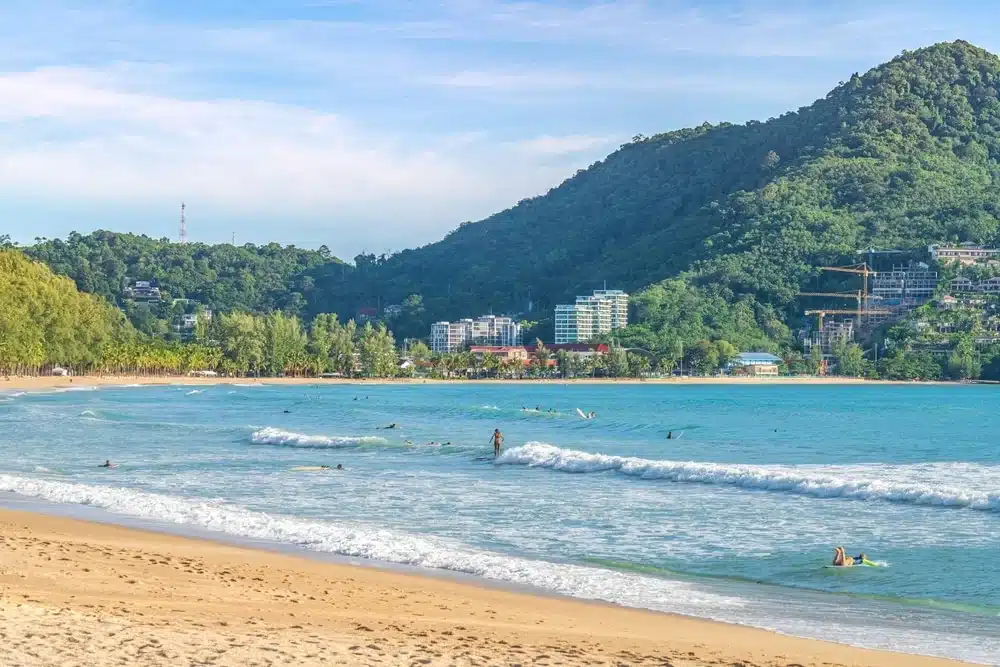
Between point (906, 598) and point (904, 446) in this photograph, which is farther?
point (904, 446)

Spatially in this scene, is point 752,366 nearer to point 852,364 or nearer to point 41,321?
point 852,364

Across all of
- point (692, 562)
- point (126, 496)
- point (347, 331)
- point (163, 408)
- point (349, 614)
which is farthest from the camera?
point (347, 331)

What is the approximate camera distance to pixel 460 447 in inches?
1842

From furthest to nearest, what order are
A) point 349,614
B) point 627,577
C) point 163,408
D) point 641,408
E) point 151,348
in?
point 151,348, point 641,408, point 163,408, point 627,577, point 349,614

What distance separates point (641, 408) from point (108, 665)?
289 ft

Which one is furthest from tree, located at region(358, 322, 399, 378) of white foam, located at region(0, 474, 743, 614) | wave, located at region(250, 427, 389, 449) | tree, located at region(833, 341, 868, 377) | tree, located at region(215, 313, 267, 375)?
white foam, located at region(0, 474, 743, 614)

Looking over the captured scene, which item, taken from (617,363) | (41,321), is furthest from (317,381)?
(41,321)

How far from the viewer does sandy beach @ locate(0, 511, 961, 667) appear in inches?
434

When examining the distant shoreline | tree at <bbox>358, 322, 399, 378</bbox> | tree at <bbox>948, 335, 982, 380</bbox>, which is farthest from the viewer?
tree at <bbox>948, 335, 982, 380</bbox>

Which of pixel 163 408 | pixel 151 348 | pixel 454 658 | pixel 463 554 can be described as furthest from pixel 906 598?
pixel 151 348

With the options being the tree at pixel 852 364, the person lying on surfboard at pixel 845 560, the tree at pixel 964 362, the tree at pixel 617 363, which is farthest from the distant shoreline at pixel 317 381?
the person lying on surfboard at pixel 845 560

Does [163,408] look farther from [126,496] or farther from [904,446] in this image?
[126,496]

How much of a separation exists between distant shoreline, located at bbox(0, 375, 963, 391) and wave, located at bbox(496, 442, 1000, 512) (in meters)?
82.1

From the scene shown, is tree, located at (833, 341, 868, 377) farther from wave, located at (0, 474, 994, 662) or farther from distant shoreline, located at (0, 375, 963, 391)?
wave, located at (0, 474, 994, 662)
